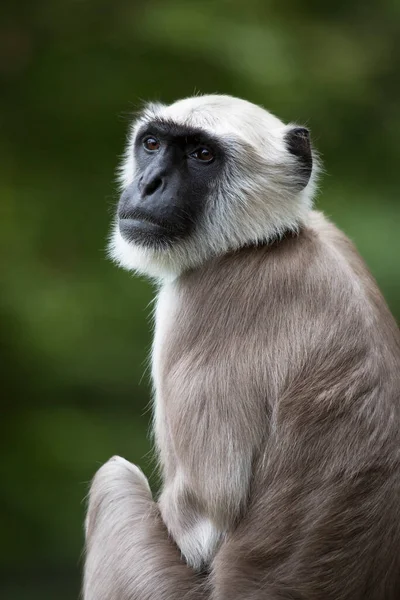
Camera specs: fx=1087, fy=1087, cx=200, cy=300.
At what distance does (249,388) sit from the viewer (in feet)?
15.9

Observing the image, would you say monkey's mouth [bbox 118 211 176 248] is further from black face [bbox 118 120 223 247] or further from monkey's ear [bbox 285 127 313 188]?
monkey's ear [bbox 285 127 313 188]

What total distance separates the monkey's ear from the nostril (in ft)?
2.21

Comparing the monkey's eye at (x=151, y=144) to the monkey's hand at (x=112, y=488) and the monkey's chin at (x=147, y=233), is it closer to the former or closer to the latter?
the monkey's chin at (x=147, y=233)

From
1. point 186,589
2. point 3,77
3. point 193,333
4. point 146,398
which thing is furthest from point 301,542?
point 3,77

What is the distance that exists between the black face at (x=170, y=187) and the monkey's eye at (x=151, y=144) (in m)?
0.06

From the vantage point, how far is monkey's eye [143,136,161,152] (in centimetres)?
554

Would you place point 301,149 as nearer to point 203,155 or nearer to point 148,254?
point 203,155

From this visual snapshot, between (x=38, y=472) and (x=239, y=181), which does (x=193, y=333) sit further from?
(x=38, y=472)

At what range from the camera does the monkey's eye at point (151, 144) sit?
218 inches

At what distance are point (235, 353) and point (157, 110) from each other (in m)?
1.50

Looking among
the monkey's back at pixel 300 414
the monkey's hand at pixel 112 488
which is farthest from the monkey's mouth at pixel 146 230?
the monkey's hand at pixel 112 488

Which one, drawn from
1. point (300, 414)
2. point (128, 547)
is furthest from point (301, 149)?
point (128, 547)

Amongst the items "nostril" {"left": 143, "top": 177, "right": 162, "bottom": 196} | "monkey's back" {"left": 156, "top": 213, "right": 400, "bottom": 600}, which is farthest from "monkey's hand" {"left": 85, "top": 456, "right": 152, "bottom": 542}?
"nostril" {"left": 143, "top": 177, "right": 162, "bottom": 196}

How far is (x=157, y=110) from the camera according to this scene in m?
5.68
